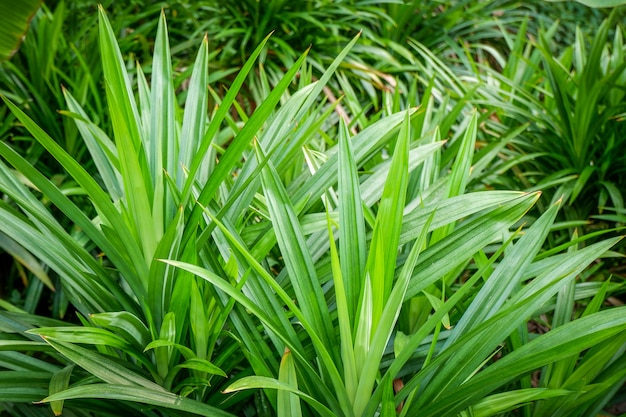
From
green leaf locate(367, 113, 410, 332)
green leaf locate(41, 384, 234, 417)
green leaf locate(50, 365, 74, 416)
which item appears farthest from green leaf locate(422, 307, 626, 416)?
green leaf locate(50, 365, 74, 416)

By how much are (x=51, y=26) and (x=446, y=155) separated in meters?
1.73

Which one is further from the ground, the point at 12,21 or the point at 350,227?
the point at 12,21

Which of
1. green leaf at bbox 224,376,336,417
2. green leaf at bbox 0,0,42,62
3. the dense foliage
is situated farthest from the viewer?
green leaf at bbox 0,0,42,62

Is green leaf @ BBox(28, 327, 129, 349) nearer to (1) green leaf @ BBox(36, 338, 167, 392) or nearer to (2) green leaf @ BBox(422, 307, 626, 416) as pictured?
(1) green leaf @ BBox(36, 338, 167, 392)

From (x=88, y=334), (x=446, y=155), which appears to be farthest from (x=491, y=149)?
(x=88, y=334)

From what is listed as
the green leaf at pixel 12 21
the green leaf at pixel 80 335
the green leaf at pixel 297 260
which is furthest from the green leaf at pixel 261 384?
the green leaf at pixel 12 21

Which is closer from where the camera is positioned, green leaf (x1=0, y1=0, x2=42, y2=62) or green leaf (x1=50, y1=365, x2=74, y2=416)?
green leaf (x1=50, y1=365, x2=74, y2=416)

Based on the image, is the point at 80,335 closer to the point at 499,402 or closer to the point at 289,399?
the point at 289,399

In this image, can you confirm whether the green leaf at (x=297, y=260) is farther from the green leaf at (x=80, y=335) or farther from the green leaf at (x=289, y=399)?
the green leaf at (x=80, y=335)

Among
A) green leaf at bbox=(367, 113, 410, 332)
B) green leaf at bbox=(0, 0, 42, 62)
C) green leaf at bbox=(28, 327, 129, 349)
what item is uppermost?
green leaf at bbox=(0, 0, 42, 62)

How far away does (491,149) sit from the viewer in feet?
6.54

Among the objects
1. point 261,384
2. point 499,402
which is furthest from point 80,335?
point 499,402

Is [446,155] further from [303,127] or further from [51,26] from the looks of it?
[51,26]

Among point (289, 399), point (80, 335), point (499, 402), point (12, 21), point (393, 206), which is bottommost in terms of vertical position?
point (499, 402)
